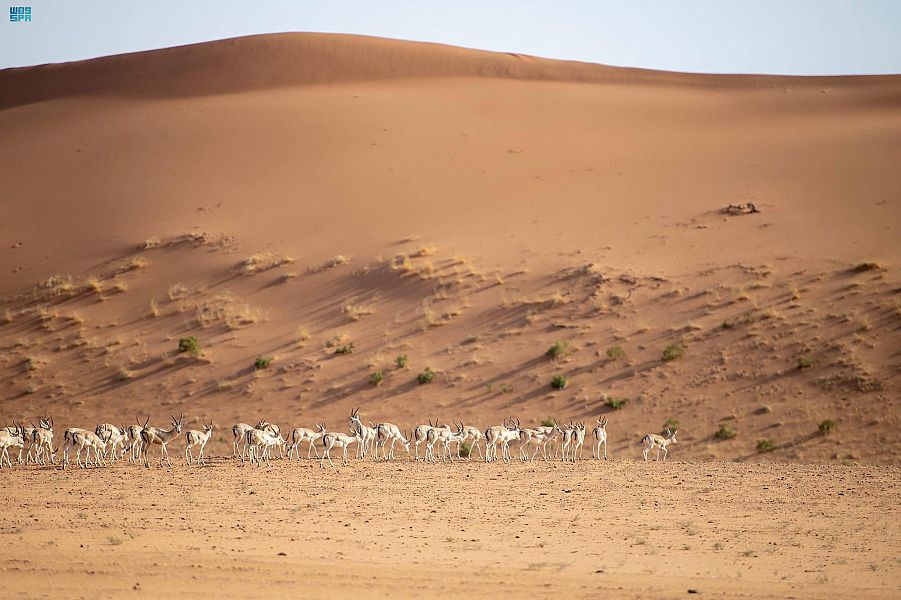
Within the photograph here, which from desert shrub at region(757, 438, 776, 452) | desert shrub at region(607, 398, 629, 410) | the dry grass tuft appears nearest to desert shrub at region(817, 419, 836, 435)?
desert shrub at region(757, 438, 776, 452)

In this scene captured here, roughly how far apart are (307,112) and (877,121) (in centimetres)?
3340

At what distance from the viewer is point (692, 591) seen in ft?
40.9

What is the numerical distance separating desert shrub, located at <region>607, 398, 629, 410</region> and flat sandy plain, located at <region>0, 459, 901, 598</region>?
29.4 ft

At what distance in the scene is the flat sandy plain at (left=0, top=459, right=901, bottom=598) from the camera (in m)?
12.7

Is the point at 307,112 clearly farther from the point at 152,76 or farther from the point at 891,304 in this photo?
the point at 891,304

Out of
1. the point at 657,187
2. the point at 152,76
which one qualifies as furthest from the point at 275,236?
the point at 152,76

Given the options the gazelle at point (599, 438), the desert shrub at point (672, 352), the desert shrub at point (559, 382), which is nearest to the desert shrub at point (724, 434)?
the gazelle at point (599, 438)

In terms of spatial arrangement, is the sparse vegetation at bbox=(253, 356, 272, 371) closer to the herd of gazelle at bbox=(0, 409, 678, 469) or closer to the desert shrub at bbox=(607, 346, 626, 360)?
the herd of gazelle at bbox=(0, 409, 678, 469)

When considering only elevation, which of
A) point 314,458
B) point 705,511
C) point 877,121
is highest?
point 877,121

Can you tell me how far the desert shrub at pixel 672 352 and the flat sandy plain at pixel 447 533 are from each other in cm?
1185

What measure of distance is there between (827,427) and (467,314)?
15.6 meters

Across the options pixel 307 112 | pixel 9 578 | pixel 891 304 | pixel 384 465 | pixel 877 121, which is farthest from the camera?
pixel 307 112

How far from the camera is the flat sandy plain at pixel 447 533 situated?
1269 centimetres

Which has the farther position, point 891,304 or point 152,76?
point 152,76
